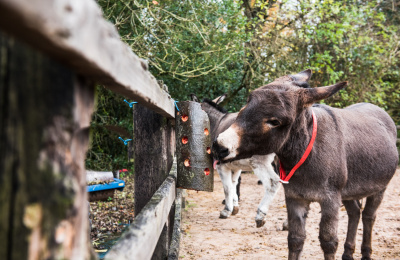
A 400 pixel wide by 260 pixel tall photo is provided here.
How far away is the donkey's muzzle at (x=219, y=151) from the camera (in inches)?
105

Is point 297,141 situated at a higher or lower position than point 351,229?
higher

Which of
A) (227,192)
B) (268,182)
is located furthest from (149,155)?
(227,192)

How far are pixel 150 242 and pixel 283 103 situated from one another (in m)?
1.66

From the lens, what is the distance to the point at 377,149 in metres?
3.65

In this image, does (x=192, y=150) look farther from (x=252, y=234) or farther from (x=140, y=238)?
(x=252, y=234)

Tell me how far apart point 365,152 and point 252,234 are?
7.66ft

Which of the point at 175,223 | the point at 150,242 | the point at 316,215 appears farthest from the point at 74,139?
the point at 316,215

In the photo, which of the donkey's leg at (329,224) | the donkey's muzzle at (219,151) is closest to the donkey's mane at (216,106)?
the donkey's leg at (329,224)

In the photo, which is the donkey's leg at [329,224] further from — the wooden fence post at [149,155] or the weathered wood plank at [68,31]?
the weathered wood plank at [68,31]

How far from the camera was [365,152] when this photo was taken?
3.45 m

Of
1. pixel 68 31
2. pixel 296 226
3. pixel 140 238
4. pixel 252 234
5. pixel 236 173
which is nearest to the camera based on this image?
pixel 68 31

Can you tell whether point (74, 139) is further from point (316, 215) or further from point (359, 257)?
point (316, 215)

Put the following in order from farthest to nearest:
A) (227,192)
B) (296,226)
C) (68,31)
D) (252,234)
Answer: (227,192), (252,234), (296,226), (68,31)

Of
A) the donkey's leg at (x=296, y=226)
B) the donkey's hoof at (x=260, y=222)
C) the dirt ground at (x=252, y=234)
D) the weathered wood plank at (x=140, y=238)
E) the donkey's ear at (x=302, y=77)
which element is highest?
the donkey's ear at (x=302, y=77)
